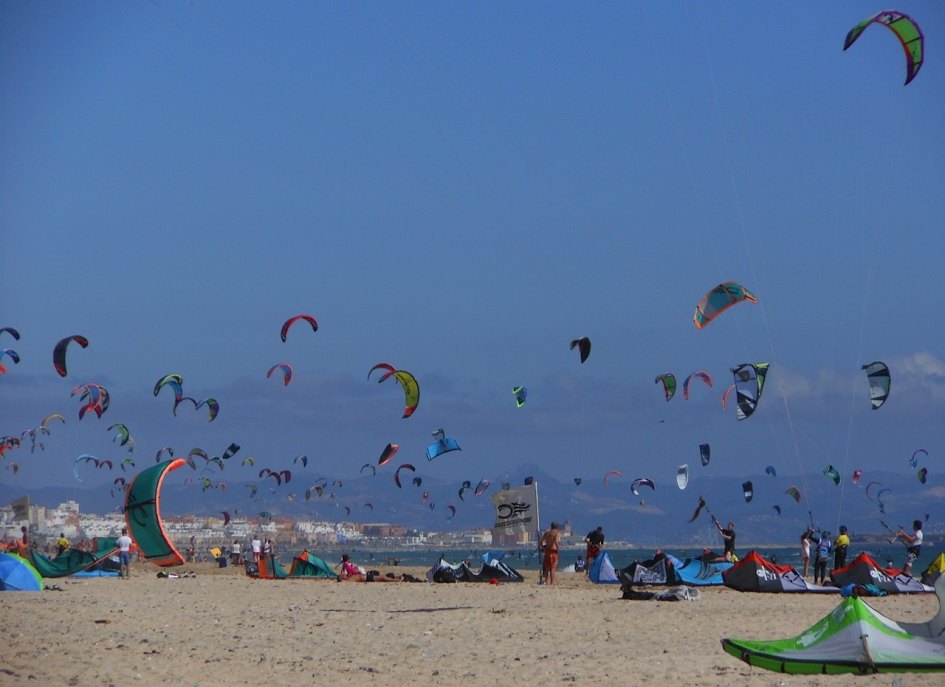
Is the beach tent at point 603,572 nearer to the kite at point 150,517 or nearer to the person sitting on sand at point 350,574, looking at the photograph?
the person sitting on sand at point 350,574

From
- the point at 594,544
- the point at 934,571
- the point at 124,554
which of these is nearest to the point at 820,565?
the point at 934,571

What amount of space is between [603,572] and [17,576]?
8.63 meters

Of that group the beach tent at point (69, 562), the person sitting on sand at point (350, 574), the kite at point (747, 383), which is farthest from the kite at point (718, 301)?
the beach tent at point (69, 562)

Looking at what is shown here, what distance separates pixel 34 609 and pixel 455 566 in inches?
331

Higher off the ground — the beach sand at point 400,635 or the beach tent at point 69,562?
the beach tent at point 69,562

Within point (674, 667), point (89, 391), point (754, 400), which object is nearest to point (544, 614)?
point (674, 667)

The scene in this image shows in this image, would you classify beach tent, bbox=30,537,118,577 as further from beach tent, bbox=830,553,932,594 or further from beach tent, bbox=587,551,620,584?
beach tent, bbox=830,553,932,594

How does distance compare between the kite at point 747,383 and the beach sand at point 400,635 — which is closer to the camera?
the beach sand at point 400,635

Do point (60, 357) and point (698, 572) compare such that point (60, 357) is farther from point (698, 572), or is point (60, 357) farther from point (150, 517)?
point (150, 517)

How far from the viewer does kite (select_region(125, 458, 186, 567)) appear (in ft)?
30.0

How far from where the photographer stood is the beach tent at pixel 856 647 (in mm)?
7660

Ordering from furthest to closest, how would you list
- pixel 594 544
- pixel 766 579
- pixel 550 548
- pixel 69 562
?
1. pixel 69 562
2. pixel 594 544
3. pixel 550 548
4. pixel 766 579

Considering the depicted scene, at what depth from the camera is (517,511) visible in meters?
19.8

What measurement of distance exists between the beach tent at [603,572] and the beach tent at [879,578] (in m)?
3.45
